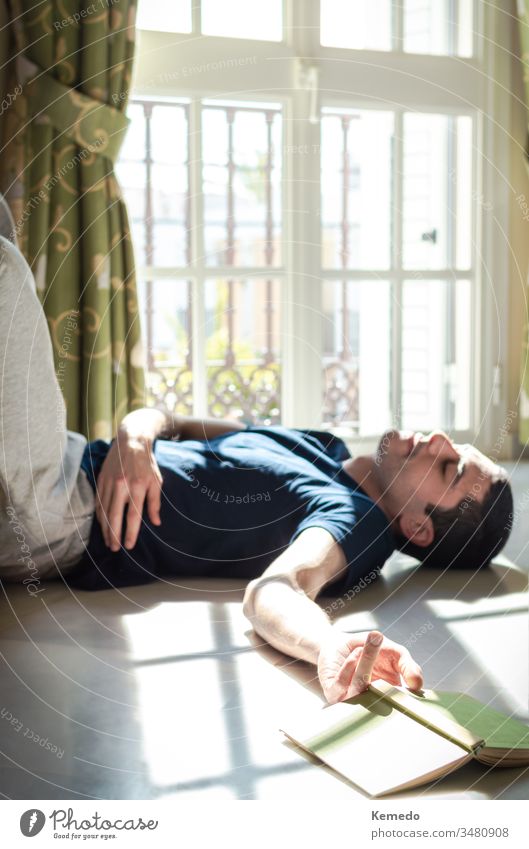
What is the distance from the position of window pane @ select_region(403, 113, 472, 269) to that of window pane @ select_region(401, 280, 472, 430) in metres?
0.10

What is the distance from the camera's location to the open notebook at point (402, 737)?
2.84 ft

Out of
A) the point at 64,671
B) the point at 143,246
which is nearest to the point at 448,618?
the point at 64,671

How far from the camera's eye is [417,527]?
4.91ft

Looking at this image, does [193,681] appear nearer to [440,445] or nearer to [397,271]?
[440,445]

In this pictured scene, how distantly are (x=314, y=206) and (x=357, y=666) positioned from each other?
169 centimetres

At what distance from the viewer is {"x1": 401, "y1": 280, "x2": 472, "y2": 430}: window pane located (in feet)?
8.86

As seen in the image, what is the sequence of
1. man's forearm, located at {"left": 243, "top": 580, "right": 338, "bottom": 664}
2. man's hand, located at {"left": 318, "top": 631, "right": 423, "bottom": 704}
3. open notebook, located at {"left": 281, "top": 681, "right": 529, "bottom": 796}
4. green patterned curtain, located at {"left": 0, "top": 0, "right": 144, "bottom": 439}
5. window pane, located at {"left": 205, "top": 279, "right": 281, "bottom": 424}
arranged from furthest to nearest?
window pane, located at {"left": 205, "top": 279, "right": 281, "bottom": 424}
green patterned curtain, located at {"left": 0, "top": 0, "right": 144, "bottom": 439}
man's forearm, located at {"left": 243, "top": 580, "right": 338, "bottom": 664}
man's hand, located at {"left": 318, "top": 631, "right": 423, "bottom": 704}
open notebook, located at {"left": 281, "top": 681, "right": 529, "bottom": 796}

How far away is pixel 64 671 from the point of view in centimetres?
111

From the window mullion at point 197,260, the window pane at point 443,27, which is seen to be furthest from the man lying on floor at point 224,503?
the window pane at point 443,27

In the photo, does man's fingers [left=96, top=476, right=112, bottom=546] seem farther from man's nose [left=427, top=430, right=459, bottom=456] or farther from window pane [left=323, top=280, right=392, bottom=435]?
window pane [left=323, top=280, right=392, bottom=435]

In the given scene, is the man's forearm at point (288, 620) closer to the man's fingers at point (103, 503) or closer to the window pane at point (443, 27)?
the man's fingers at point (103, 503)

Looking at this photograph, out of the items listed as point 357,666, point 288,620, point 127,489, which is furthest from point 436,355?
point 357,666

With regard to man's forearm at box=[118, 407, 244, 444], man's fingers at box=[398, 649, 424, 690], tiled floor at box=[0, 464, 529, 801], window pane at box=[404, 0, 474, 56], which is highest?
window pane at box=[404, 0, 474, 56]

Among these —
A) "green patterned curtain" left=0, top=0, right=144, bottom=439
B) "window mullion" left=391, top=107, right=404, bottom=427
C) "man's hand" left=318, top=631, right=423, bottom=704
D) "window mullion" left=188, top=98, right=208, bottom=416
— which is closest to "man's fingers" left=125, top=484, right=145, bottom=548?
"man's hand" left=318, top=631, right=423, bottom=704
